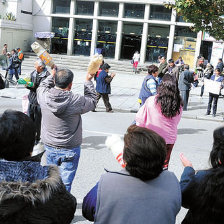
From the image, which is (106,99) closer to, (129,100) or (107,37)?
(129,100)

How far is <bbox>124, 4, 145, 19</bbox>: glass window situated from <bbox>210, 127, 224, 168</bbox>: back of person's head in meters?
28.1

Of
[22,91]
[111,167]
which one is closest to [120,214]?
[111,167]

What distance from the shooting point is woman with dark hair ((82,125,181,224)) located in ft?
7.13

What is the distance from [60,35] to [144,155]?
3048 centimetres

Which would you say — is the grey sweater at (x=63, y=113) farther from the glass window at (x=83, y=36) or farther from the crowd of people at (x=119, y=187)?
the glass window at (x=83, y=36)

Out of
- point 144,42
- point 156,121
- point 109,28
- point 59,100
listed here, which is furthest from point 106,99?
point 109,28

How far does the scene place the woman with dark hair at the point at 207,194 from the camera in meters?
2.20

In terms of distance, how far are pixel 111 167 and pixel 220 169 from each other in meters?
4.38

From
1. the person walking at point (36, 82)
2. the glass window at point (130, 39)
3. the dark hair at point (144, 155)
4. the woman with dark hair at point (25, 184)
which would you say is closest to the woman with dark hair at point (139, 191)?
the dark hair at point (144, 155)

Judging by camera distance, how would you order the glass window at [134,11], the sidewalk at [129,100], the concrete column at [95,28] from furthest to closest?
1. the concrete column at [95,28]
2. the glass window at [134,11]
3. the sidewalk at [129,100]

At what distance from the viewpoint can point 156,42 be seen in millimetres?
29469

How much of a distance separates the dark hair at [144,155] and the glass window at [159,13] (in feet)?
91.7

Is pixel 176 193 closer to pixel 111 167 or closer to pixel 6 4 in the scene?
pixel 111 167

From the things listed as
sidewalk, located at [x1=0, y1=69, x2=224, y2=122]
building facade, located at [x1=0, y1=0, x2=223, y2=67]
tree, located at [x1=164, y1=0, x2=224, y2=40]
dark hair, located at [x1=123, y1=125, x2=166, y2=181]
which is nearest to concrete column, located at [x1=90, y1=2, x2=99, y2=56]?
building facade, located at [x1=0, y1=0, x2=223, y2=67]
